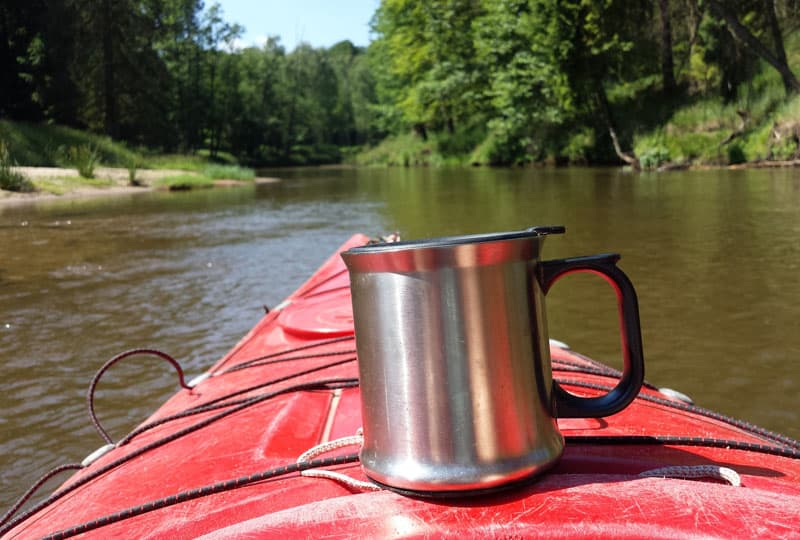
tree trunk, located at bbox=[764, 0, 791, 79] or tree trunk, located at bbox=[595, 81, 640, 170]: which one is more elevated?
tree trunk, located at bbox=[764, 0, 791, 79]

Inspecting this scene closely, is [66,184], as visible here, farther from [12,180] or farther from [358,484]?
[358,484]

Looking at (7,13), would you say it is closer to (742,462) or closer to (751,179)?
(751,179)

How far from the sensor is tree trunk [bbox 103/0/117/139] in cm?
2994

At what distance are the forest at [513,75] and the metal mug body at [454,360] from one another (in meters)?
Result: 17.7

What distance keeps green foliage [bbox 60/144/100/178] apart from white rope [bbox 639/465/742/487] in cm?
2043

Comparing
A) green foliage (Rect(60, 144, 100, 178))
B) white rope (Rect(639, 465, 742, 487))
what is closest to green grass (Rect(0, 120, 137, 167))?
green foliage (Rect(60, 144, 100, 178))

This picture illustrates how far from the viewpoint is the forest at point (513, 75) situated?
19.2m

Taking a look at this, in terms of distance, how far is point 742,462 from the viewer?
1111 mm

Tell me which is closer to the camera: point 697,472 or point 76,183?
point 697,472

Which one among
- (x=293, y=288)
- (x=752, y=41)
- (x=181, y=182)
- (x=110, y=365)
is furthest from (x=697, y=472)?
(x=181, y=182)

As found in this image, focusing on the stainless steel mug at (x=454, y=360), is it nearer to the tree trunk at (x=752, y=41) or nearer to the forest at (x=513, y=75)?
the forest at (x=513, y=75)

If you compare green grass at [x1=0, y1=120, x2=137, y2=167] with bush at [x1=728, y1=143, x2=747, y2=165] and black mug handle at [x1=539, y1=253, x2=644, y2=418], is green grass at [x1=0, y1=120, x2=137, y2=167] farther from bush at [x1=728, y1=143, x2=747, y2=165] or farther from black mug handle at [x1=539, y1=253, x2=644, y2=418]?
black mug handle at [x1=539, y1=253, x2=644, y2=418]

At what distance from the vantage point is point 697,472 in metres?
0.91

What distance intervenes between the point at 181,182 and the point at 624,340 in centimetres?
2110
